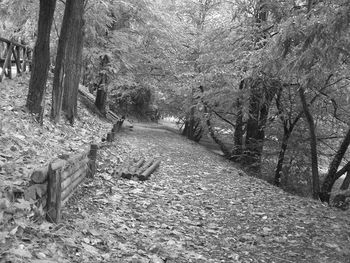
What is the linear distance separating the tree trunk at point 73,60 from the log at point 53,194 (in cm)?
742

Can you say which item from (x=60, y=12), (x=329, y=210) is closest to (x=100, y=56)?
(x=60, y=12)

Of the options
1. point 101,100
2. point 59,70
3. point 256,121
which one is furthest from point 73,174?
point 101,100

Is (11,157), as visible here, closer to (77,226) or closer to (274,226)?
(77,226)

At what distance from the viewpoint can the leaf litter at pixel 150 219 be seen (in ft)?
13.6

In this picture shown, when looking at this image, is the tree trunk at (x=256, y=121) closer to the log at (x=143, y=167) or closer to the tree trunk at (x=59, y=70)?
the log at (x=143, y=167)

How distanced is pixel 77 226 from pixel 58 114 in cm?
642

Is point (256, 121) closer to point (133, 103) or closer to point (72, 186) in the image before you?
point (72, 186)

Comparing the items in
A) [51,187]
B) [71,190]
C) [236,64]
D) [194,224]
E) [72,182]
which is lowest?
[194,224]

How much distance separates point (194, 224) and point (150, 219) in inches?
31.7

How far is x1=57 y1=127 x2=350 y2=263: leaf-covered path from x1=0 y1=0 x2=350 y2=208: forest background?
9.38ft

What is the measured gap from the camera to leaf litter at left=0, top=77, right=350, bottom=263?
414cm

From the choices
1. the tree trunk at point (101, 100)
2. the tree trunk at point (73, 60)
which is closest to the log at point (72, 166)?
the tree trunk at point (73, 60)

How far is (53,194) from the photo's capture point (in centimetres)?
483

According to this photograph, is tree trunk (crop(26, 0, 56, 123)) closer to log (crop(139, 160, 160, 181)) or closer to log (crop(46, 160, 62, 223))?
log (crop(139, 160, 160, 181))
